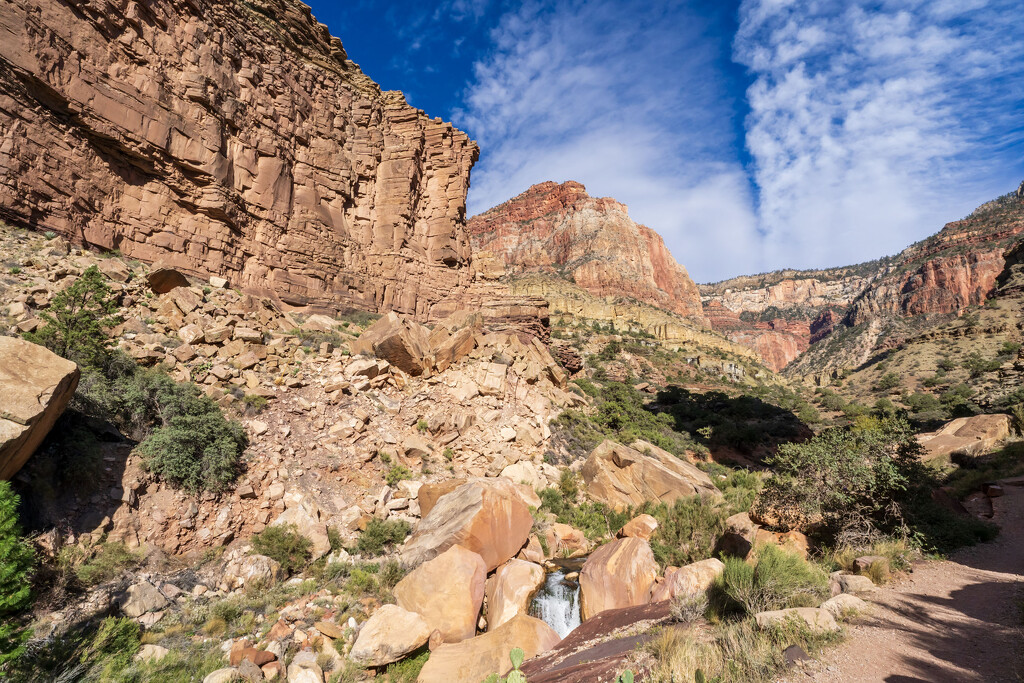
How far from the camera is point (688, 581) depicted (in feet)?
25.7

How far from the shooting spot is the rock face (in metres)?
81.9

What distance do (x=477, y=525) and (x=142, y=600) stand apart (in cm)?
576

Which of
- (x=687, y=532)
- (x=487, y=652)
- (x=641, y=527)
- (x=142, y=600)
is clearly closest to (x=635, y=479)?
(x=641, y=527)

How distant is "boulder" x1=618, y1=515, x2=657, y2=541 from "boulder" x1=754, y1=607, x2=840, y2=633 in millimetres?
5868

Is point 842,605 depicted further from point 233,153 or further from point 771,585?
point 233,153

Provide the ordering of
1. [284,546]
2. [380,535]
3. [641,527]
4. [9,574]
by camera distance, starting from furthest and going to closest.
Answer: [641,527] → [380,535] → [284,546] → [9,574]

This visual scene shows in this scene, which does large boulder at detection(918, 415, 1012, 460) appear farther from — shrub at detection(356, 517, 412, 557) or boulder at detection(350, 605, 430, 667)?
shrub at detection(356, 517, 412, 557)

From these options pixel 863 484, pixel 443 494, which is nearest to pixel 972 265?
pixel 863 484

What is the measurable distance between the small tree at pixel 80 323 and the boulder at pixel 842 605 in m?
14.7

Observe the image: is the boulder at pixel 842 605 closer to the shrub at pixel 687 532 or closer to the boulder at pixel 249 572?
the shrub at pixel 687 532

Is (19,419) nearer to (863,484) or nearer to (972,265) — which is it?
(863,484)

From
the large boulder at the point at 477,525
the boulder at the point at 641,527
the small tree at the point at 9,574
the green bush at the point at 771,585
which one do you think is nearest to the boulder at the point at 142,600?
the small tree at the point at 9,574

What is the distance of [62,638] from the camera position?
536 cm

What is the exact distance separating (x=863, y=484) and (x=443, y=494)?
397 inches
